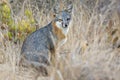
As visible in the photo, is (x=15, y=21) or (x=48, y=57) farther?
(x=15, y=21)

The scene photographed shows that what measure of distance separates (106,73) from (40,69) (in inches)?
50.1

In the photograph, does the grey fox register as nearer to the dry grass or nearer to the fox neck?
the fox neck

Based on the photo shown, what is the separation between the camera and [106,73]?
15.3 ft

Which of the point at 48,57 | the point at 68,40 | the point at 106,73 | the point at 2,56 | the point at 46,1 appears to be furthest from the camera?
the point at 46,1

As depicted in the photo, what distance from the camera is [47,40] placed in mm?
6598

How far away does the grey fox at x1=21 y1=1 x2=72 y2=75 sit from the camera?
20.7 ft

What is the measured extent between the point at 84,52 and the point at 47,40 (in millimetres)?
967

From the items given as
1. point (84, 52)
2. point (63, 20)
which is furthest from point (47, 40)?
point (84, 52)

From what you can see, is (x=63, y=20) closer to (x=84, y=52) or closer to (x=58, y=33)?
(x=58, y=33)

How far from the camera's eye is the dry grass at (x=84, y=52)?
190 inches

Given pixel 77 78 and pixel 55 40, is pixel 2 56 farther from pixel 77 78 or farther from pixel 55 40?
pixel 77 78

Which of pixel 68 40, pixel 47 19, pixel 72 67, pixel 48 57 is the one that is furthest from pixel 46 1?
pixel 72 67

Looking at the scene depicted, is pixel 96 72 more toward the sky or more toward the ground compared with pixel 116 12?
more toward the ground

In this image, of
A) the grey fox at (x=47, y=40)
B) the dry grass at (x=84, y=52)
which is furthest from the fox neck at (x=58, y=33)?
the dry grass at (x=84, y=52)
